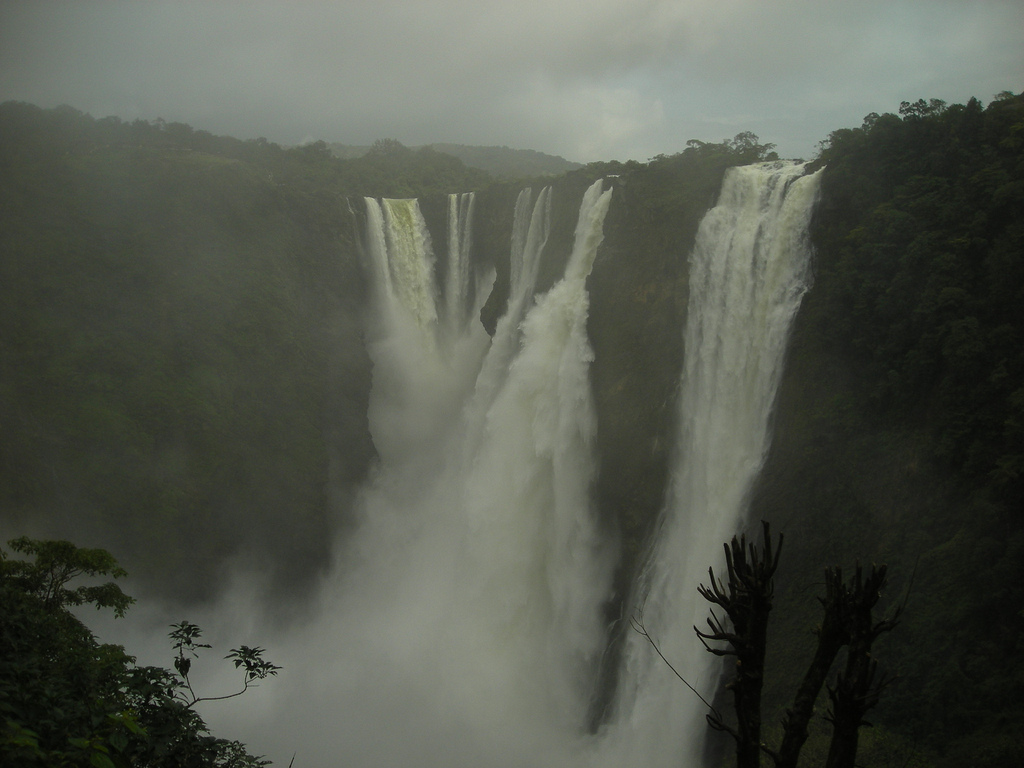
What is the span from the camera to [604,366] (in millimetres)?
22938

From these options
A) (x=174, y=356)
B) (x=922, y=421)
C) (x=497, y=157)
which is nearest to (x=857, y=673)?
(x=922, y=421)

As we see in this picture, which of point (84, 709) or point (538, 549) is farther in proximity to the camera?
point (538, 549)

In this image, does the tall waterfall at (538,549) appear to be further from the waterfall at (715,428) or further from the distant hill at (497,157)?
the distant hill at (497,157)

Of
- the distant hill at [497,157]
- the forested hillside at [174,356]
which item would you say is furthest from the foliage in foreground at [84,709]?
the distant hill at [497,157]

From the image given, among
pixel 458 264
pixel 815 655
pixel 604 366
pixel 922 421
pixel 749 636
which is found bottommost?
pixel 815 655

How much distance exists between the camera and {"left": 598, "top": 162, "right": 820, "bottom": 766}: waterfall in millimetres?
17625

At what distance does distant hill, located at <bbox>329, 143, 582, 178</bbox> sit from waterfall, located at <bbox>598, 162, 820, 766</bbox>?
57.6 metres

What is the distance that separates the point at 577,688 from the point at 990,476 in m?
12.1

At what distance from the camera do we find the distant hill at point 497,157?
7900cm

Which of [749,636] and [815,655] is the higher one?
[749,636]

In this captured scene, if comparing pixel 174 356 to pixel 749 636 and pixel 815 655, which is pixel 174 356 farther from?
pixel 815 655

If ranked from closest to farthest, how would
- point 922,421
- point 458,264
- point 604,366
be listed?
point 922,421 → point 604,366 → point 458,264

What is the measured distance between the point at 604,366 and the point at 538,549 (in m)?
6.40

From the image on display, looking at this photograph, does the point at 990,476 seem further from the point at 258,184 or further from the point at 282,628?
the point at 258,184
